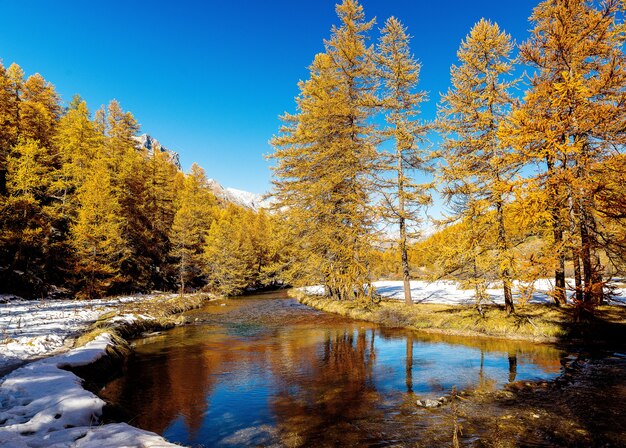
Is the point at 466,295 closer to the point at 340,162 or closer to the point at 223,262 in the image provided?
the point at 340,162

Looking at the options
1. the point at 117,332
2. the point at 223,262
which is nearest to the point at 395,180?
the point at 117,332

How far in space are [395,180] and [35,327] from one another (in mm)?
19523

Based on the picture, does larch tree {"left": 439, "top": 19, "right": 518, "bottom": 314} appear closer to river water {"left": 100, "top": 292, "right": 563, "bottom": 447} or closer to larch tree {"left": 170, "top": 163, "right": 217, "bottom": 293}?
river water {"left": 100, "top": 292, "right": 563, "bottom": 447}

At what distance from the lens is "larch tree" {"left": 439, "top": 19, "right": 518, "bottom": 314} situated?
49.2 ft

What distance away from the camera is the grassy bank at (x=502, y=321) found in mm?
13203

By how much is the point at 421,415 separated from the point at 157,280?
4110cm

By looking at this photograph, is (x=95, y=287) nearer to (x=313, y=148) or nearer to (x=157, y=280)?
(x=157, y=280)

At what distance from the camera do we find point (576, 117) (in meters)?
12.9

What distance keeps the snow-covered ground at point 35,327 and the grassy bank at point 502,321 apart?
15050 millimetres

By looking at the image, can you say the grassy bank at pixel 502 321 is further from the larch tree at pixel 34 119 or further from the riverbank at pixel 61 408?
the larch tree at pixel 34 119

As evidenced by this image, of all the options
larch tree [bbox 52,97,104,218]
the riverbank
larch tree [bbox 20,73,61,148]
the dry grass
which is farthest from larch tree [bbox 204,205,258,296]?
the riverbank

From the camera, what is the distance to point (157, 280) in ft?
137

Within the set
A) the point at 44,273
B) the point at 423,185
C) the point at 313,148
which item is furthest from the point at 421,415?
→ the point at 44,273

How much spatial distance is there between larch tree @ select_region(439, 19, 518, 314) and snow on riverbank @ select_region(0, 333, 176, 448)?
14.5m
